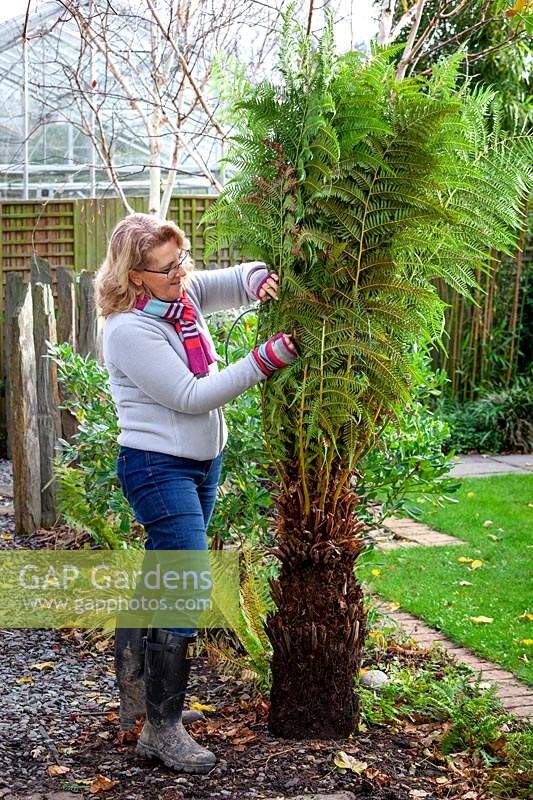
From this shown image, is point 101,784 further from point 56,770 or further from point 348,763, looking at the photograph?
point 348,763

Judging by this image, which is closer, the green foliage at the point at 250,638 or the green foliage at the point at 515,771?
the green foliage at the point at 515,771

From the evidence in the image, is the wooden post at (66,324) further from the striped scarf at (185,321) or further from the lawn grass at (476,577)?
the striped scarf at (185,321)

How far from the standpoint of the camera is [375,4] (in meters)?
9.50

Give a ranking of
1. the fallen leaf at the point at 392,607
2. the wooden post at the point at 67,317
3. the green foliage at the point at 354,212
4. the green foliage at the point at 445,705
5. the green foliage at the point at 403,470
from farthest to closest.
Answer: the wooden post at the point at 67,317, the fallen leaf at the point at 392,607, the green foliage at the point at 403,470, the green foliage at the point at 445,705, the green foliage at the point at 354,212

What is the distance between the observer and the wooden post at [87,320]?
602cm

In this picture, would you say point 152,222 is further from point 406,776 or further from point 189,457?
point 406,776

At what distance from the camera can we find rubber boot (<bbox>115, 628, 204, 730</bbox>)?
335cm

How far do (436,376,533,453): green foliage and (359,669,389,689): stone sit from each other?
17.3 ft

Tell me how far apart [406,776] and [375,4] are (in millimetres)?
8276

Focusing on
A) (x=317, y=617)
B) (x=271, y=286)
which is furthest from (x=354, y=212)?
(x=317, y=617)

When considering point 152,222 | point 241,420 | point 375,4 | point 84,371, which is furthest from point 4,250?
point 152,222

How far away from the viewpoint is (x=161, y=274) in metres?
3.08

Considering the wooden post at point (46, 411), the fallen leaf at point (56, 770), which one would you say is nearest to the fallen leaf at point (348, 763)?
the fallen leaf at point (56, 770)

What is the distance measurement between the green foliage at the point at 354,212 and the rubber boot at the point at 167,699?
708mm
